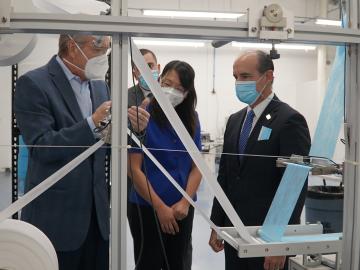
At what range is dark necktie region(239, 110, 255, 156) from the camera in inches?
58.7

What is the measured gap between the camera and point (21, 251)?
2.74 feet

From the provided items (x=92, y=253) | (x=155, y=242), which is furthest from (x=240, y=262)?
(x=92, y=253)

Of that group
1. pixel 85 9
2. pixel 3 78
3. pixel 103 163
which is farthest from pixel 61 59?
pixel 3 78

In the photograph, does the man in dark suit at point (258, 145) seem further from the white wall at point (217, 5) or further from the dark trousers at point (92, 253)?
the white wall at point (217, 5)

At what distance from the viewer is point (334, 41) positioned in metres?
0.92

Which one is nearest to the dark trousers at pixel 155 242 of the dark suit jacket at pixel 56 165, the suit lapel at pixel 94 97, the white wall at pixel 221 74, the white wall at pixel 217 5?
the dark suit jacket at pixel 56 165

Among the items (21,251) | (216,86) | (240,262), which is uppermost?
(216,86)

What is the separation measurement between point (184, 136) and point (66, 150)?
A: 49cm

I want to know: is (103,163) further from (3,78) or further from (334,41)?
(3,78)

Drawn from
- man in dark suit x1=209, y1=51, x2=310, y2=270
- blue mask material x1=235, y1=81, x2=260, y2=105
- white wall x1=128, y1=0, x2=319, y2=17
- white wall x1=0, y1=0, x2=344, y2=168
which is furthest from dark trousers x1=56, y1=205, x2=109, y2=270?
white wall x1=128, y1=0, x2=319, y2=17

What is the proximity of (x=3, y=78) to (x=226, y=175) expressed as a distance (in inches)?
172

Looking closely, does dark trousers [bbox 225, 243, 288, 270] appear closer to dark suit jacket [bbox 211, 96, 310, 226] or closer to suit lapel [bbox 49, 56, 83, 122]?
dark suit jacket [bbox 211, 96, 310, 226]

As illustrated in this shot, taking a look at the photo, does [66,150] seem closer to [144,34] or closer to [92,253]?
→ [92,253]

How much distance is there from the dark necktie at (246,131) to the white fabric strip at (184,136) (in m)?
0.59
